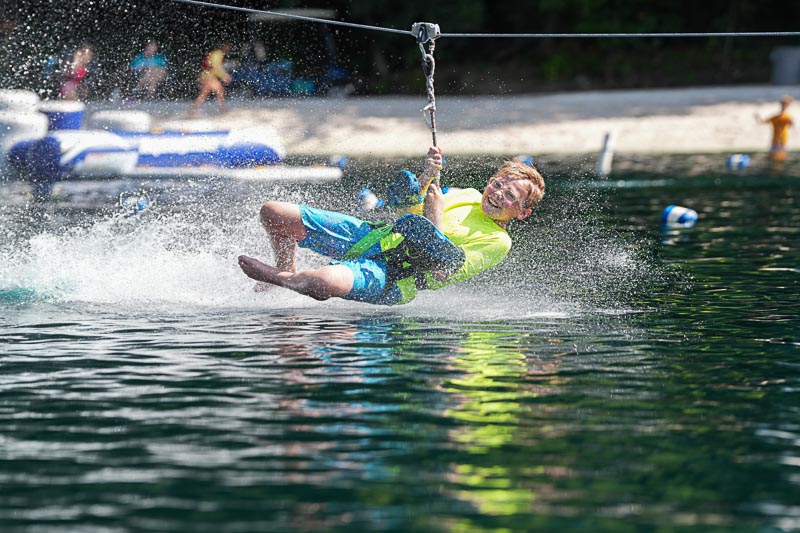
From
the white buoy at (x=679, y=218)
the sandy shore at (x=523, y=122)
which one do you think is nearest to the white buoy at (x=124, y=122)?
the sandy shore at (x=523, y=122)

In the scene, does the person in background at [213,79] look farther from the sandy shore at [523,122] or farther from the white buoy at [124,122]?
the white buoy at [124,122]

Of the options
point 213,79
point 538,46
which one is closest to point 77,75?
point 213,79

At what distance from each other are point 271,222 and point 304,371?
1737 millimetres

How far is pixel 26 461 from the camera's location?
4.96 metres

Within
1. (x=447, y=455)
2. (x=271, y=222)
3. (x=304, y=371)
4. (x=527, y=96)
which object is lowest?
(x=447, y=455)

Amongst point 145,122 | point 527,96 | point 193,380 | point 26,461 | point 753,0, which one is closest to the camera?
point 26,461

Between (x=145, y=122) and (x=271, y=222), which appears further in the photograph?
(x=145, y=122)

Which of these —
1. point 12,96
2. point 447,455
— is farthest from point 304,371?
point 12,96

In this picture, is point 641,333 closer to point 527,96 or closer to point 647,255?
point 647,255

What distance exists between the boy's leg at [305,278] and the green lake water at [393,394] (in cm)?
28

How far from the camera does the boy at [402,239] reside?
7.67m

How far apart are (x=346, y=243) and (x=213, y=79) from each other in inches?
650

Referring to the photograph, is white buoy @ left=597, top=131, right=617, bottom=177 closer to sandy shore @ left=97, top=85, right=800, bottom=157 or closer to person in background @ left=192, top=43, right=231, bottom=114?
sandy shore @ left=97, top=85, right=800, bottom=157

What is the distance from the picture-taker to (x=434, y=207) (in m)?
7.68
